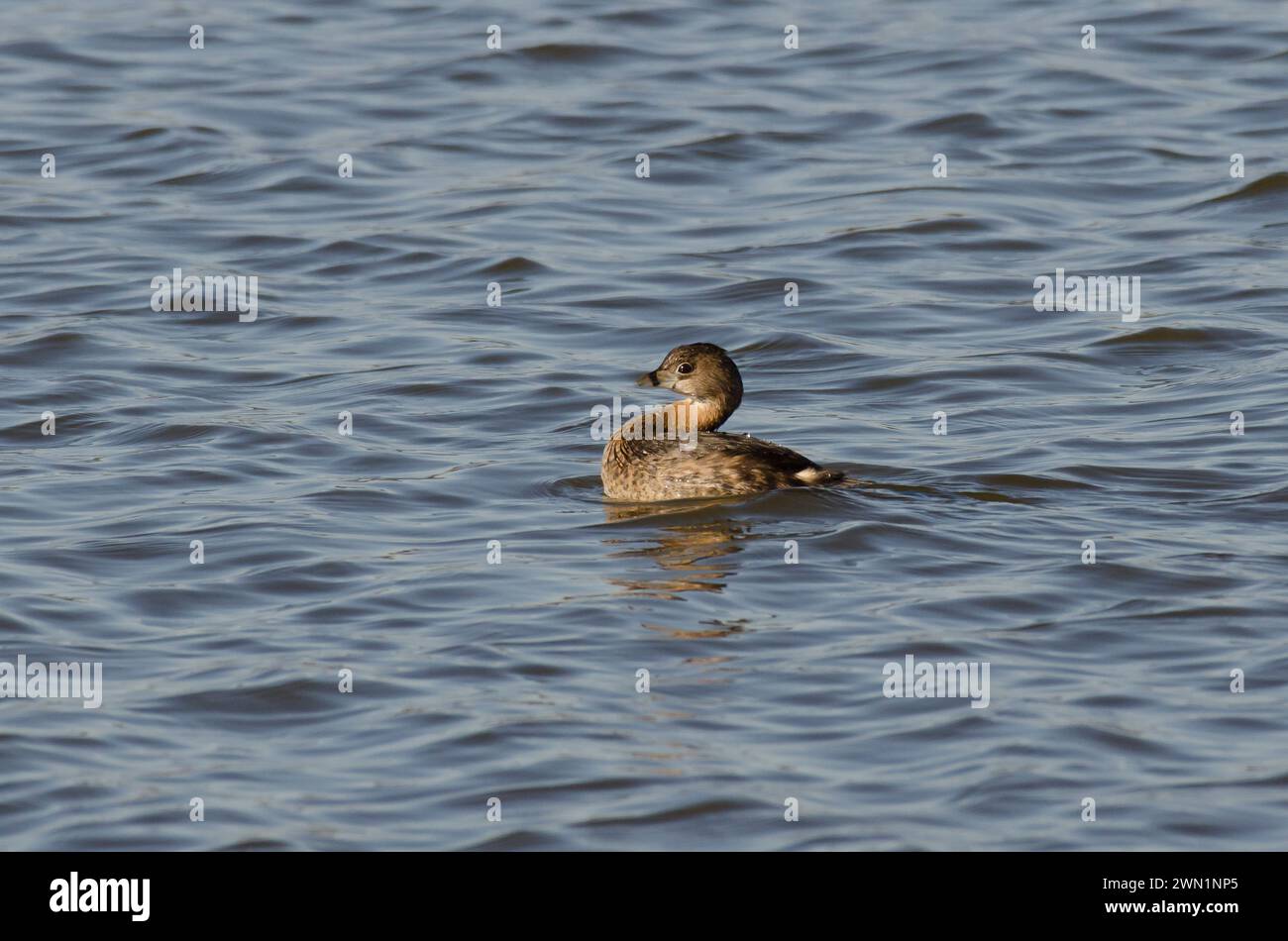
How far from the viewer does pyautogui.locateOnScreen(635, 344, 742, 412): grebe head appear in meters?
11.5

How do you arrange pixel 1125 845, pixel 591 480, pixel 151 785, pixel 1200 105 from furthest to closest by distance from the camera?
pixel 1200 105 < pixel 591 480 < pixel 151 785 < pixel 1125 845

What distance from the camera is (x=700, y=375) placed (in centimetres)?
1151

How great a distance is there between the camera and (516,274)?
16.2 metres

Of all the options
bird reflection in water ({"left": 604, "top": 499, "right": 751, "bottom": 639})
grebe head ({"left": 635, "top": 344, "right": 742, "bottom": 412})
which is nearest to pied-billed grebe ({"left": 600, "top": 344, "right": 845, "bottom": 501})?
grebe head ({"left": 635, "top": 344, "right": 742, "bottom": 412})

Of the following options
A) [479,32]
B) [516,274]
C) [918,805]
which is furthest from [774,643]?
[479,32]

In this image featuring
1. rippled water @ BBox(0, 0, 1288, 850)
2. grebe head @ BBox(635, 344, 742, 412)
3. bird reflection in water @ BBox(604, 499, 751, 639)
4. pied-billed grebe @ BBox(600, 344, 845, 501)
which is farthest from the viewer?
grebe head @ BBox(635, 344, 742, 412)

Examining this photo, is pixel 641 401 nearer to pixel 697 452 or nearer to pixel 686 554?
pixel 697 452

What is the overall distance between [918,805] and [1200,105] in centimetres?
1469

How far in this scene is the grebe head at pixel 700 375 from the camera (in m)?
11.5

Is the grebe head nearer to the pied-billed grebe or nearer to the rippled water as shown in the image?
the pied-billed grebe

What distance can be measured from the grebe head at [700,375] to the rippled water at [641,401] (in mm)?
770

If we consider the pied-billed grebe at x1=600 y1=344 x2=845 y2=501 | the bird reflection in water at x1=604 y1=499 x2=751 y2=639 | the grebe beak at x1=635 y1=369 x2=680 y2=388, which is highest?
the grebe beak at x1=635 y1=369 x2=680 y2=388

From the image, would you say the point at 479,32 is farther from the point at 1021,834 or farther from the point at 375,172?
the point at 1021,834

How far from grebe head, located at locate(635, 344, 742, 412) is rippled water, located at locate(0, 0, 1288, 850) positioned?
0.77 meters
